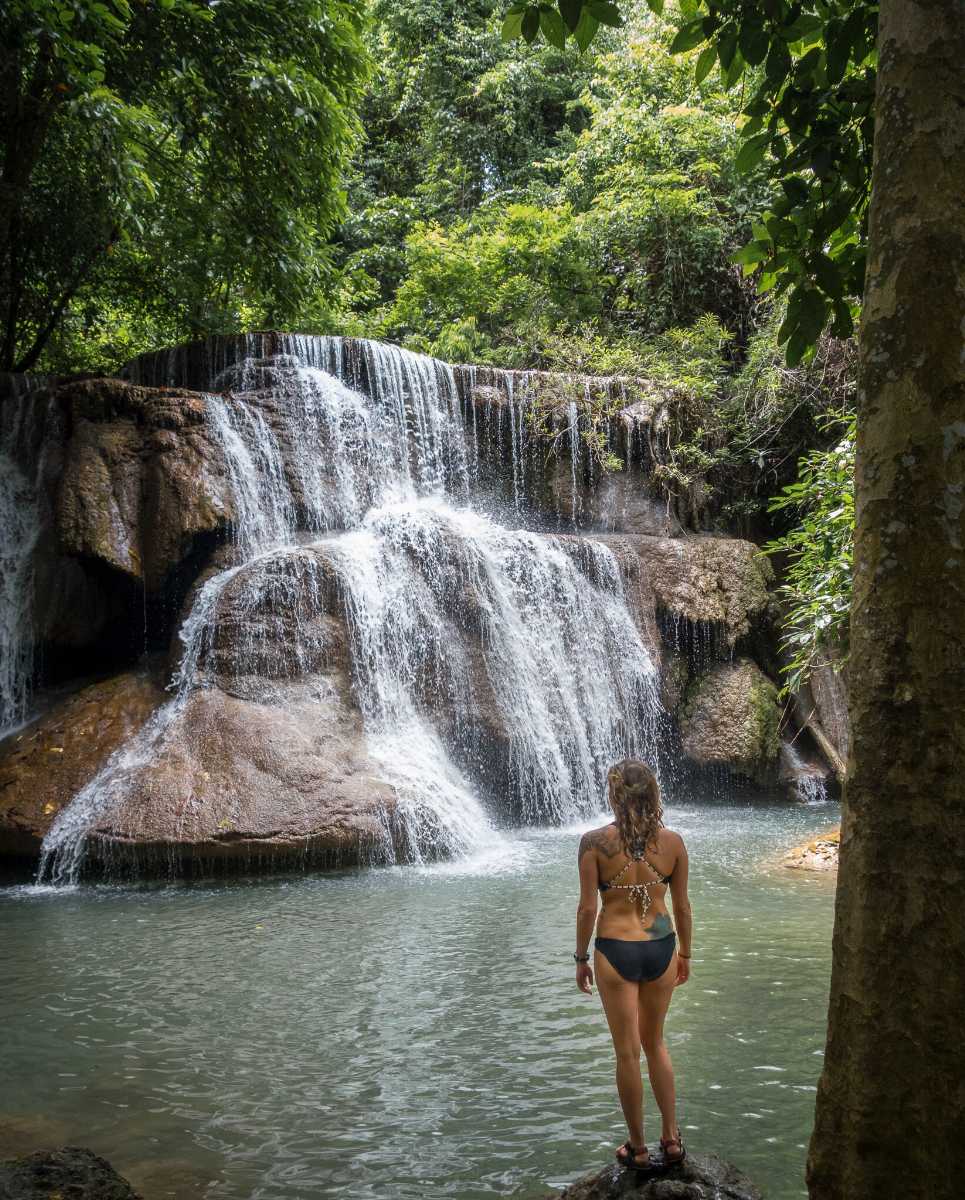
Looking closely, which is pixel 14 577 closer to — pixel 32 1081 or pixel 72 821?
pixel 72 821

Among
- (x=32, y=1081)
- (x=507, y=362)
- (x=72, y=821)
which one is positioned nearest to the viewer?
(x=32, y=1081)

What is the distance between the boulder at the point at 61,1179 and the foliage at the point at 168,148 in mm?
9843

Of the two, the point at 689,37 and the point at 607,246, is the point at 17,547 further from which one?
the point at 607,246

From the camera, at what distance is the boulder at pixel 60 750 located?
9047 mm

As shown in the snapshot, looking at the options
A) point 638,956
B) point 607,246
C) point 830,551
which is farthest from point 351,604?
point 607,246

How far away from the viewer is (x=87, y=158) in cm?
1194

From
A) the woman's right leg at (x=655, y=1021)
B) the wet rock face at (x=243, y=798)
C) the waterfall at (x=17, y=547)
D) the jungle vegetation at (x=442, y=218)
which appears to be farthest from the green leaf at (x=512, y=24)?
the waterfall at (x=17, y=547)

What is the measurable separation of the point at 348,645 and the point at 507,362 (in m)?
10.00

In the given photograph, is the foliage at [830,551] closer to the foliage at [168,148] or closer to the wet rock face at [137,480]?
the wet rock face at [137,480]

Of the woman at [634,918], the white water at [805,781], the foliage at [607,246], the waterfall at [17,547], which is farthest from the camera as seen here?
the foliage at [607,246]

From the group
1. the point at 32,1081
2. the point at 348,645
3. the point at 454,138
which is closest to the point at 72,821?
the point at 348,645

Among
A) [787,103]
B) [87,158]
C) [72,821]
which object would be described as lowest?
[72,821]

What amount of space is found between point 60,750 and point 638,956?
7945 mm

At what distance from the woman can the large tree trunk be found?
3.30 ft
